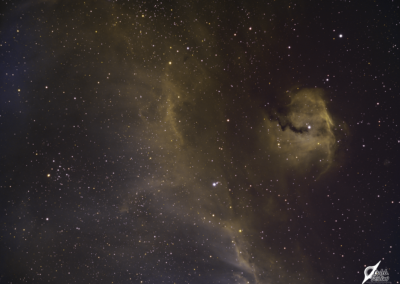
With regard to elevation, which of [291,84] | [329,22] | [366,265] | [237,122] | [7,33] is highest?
[7,33]

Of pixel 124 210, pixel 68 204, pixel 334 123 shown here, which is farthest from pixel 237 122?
pixel 68 204

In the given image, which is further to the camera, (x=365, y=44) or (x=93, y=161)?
(x=93, y=161)

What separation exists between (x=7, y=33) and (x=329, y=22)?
208 cm

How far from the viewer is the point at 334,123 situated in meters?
1.43

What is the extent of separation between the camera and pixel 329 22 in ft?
4.58

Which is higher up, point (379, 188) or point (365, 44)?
point (365, 44)

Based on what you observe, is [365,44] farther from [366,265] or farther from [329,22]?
[366,265]

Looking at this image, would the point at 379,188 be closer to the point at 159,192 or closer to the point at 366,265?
the point at 366,265
